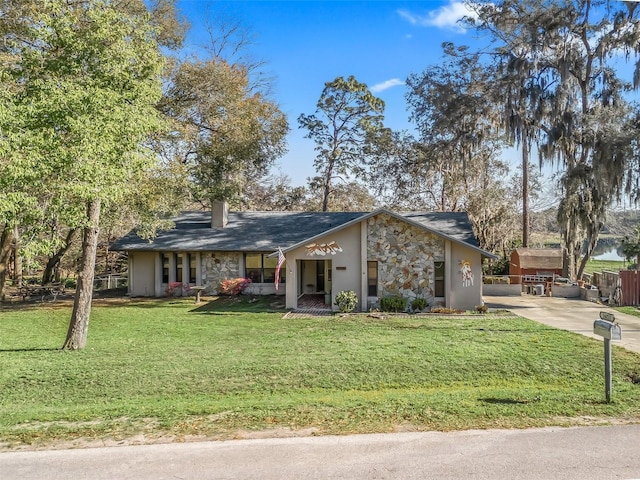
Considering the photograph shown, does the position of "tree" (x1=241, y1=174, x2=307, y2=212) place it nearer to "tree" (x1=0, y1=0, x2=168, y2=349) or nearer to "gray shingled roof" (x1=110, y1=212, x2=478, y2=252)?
"gray shingled roof" (x1=110, y1=212, x2=478, y2=252)

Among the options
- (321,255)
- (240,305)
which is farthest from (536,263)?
(240,305)

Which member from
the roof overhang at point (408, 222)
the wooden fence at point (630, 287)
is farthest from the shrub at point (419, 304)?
the wooden fence at point (630, 287)

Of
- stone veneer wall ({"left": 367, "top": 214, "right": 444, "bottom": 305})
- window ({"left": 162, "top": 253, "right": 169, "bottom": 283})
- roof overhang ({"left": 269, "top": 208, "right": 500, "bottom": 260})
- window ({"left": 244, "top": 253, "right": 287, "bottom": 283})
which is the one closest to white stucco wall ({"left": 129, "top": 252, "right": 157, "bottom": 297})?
window ({"left": 162, "top": 253, "right": 169, "bottom": 283})

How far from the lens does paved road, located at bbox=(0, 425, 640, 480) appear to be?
4.31 m

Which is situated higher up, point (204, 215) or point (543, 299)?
point (204, 215)

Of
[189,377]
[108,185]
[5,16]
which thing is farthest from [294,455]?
[5,16]

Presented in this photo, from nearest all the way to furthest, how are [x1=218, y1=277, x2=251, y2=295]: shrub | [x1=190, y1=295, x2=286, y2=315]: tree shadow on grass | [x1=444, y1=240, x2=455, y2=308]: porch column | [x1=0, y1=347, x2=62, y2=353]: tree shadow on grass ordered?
[x1=0, y1=347, x2=62, y2=353]: tree shadow on grass → [x1=444, y1=240, x2=455, y2=308]: porch column → [x1=190, y1=295, x2=286, y2=315]: tree shadow on grass → [x1=218, y1=277, x2=251, y2=295]: shrub

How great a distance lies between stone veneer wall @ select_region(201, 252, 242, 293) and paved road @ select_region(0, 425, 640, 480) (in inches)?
631

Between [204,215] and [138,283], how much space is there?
17.0 feet

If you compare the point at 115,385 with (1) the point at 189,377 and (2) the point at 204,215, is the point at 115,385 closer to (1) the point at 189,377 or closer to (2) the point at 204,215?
(1) the point at 189,377

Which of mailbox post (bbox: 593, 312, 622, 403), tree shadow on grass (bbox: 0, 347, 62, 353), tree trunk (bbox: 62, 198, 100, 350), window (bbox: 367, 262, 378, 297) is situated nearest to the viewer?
mailbox post (bbox: 593, 312, 622, 403)

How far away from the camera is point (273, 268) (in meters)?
20.9

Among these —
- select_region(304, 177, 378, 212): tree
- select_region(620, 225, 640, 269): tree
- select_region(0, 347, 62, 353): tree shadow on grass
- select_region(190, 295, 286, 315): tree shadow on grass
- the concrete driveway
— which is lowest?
select_region(0, 347, 62, 353): tree shadow on grass

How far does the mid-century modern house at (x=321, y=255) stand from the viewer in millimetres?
16188
